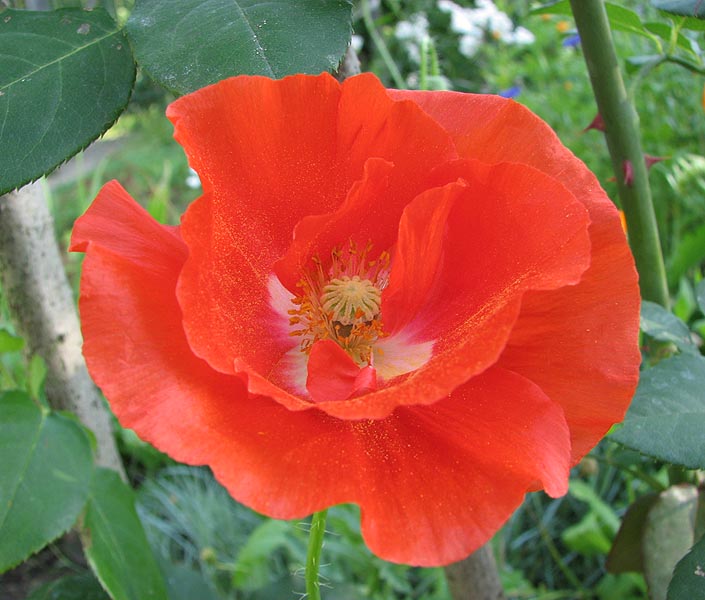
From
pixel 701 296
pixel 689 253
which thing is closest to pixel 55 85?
pixel 701 296

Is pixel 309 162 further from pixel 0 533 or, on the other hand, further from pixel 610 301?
pixel 0 533

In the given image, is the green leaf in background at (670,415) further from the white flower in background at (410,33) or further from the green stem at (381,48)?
the white flower in background at (410,33)

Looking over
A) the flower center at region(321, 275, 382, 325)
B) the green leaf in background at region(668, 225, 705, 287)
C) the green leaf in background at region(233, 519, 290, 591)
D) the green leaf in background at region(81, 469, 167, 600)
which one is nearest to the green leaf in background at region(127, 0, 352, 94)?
the flower center at region(321, 275, 382, 325)

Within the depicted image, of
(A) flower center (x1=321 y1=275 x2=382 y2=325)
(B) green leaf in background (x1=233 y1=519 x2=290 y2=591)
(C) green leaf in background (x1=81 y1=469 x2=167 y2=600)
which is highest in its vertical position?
(A) flower center (x1=321 y1=275 x2=382 y2=325)

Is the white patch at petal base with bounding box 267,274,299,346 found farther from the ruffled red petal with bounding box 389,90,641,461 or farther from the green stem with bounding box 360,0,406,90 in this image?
the green stem with bounding box 360,0,406,90

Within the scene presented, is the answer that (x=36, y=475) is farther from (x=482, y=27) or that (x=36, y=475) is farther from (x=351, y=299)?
(x=482, y=27)

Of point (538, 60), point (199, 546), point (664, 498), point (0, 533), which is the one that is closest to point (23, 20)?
point (0, 533)
